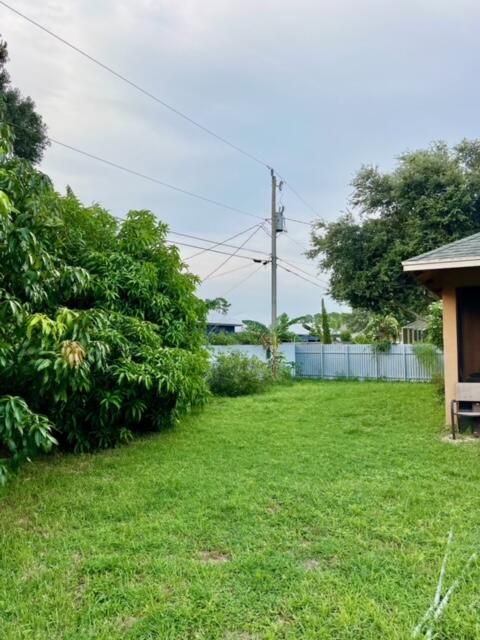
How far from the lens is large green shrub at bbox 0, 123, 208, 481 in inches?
125

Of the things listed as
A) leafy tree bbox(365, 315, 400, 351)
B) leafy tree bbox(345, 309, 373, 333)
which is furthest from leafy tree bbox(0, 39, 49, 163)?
leafy tree bbox(345, 309, 373, 333)

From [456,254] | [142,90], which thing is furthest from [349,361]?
[142,90]

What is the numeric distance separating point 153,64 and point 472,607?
34.8 ft

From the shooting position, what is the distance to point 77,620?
2.35 m

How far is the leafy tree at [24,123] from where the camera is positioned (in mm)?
9047

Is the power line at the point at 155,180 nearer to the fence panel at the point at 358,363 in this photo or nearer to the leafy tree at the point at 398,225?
the leafy tree at the point at 398,225

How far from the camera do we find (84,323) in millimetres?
3367

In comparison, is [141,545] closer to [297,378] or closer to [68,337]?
[68,337]

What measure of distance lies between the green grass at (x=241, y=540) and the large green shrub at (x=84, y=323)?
28.9 inches

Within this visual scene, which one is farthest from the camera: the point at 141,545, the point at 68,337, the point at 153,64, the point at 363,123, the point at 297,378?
the point at 297,378

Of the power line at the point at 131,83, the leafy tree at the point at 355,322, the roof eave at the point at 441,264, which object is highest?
the power line at the point at 131,83

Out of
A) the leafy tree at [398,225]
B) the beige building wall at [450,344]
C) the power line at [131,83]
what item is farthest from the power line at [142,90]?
the beige building wall at [450,344]

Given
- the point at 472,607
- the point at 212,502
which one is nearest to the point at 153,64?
the point at 212,502

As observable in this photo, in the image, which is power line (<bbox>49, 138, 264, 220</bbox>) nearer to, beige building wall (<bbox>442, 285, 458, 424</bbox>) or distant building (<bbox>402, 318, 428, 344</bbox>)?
beige building wall (<bbox>442, 285, 458, 424</bbox>)
